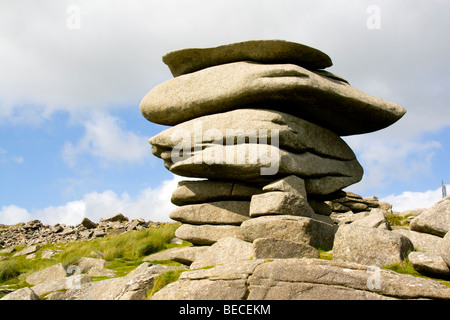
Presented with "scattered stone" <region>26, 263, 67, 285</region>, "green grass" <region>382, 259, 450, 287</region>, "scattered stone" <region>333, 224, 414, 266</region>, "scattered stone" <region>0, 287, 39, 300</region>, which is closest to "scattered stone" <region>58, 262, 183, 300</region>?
"scattered stone" <region>0, 287, 39, 300</region>

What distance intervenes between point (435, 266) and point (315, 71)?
33.1ft

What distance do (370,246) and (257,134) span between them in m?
6.05

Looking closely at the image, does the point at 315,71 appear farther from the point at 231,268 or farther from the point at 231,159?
the point at 231,268

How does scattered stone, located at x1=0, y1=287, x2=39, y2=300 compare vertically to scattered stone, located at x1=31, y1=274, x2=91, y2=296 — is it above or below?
below

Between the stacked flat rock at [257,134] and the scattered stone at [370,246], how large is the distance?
2787 millimetres

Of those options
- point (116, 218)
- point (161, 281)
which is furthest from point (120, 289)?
point (116, 218)

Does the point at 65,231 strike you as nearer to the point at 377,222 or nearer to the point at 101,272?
the point at 101,272

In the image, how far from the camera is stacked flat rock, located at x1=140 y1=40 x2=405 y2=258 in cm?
1483

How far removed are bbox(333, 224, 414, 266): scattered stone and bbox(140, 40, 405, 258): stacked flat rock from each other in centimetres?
279

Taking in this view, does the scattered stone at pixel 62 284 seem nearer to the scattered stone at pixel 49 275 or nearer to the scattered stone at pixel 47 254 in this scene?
the scattered stone at pixel 49 275

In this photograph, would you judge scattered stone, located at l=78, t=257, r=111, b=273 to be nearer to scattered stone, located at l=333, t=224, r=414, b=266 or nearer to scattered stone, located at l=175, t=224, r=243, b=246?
scattered stone, located at l=175, t=224, r=243, b=246

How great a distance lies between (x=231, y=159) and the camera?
15047 millimetres

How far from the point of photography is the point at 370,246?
10375 mm
